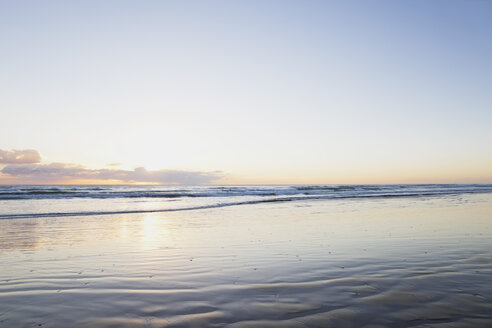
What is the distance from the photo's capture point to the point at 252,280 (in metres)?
5.29

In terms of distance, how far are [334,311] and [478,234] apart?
28.0ft

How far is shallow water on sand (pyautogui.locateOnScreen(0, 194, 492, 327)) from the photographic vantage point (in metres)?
3.74

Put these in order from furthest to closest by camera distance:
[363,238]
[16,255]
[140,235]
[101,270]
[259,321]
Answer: [140,235] < [363,238] < [16,255] < [101,270] < [259,321]

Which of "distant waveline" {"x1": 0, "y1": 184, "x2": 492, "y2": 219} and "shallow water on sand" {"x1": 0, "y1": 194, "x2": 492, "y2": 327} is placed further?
"distant waveline" {"x1": 0, "y1": 184, "x2": 492, "y2": 219}

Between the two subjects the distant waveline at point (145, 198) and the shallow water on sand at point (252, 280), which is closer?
the shallow water on sand at point (252, 280)

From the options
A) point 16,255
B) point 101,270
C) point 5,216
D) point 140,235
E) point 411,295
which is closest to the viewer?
point 411,295

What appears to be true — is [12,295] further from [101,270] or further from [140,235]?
[140,235]

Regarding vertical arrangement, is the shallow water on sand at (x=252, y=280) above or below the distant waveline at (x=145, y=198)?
above

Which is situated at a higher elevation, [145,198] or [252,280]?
[252,280]

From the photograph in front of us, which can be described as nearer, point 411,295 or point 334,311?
point 334,311

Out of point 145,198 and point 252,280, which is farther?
point 145,198

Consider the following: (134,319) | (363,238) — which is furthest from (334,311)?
(363,238)

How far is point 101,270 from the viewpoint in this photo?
20.3 ft

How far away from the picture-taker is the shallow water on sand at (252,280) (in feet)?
12.3
